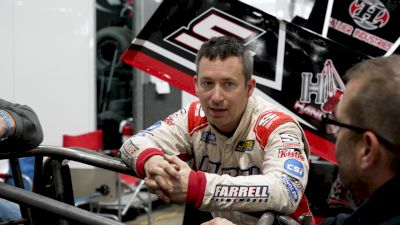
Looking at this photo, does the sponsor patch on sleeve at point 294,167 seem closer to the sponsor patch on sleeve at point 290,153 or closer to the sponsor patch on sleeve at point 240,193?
the sponsor patch on sleeve at point 290,153

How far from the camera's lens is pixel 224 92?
1.67 meters

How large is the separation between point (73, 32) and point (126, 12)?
765 mm

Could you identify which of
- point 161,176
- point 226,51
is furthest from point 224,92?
point 161,176

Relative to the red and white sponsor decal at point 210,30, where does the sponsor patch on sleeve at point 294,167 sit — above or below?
below

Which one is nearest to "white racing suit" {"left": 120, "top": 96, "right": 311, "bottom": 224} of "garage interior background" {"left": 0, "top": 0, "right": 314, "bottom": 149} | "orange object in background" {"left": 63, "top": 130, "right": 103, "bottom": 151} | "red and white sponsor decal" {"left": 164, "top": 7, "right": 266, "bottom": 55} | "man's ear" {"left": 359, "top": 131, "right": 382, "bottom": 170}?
"man's ear" {"left": 359, "top": 131, "right": 382, "bottom": 170}

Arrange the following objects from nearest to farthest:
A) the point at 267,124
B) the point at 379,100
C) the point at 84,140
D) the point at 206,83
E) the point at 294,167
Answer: the point at 379,100 < the point at 294,167 < the point at 267,124 < the point at 206,83 < the point at 84,140

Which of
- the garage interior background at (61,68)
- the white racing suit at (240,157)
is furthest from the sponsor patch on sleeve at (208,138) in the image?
the garage interior background at (61,68)

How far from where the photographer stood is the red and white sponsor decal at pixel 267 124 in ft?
5.19

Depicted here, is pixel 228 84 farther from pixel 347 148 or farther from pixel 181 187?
pixel 347 148

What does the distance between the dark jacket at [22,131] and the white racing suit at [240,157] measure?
1.03 ft

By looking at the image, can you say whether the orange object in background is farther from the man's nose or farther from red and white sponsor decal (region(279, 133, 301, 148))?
red and white sponsor decal (region(279, 133, 301, 148))

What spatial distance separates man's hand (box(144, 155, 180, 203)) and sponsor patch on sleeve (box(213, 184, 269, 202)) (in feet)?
0.43

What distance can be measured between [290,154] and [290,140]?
6 cm

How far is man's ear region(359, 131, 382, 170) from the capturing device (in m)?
0.96
